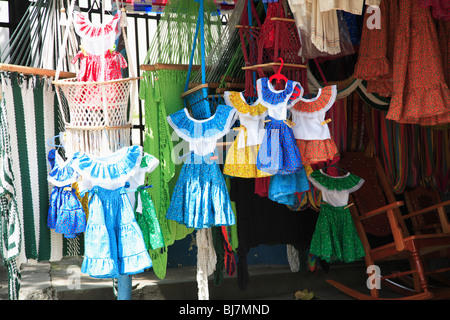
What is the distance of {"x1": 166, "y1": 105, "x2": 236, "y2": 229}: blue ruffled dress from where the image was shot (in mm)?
3393

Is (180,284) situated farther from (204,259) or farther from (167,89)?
(167,89)

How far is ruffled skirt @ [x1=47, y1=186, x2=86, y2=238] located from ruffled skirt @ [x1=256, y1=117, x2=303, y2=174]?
3.61 ft

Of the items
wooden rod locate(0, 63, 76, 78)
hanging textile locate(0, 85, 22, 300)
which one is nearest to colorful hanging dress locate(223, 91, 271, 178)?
wooden rod locate(0, 63, 76, 78)

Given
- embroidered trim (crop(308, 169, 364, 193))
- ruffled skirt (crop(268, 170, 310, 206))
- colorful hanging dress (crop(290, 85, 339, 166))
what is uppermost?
colorful hanging dress (crop(290, 85, 339, 166))

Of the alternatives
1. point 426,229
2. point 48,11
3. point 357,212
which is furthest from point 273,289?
point 48,11

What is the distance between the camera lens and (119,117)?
3.37 metres

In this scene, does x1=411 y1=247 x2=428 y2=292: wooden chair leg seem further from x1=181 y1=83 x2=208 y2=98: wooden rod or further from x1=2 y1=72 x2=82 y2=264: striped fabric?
x1=2 y1=72 x2=82 y2=264: striped fabric

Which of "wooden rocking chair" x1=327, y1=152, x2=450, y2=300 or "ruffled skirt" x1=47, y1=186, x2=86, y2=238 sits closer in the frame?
"ruffled skirt" x1=47, y1=186, x2=86, y2=238

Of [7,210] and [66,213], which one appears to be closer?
[7,210]

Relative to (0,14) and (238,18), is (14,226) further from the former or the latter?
(0,14)

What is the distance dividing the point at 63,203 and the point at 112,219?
14.0 inches

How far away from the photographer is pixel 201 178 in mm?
3484

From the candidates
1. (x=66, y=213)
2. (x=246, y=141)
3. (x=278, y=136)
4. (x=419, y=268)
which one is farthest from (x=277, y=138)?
(x=419, y=268)

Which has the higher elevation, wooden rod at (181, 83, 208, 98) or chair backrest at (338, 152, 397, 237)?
wooden rod at (181, 83, 208, 98)
